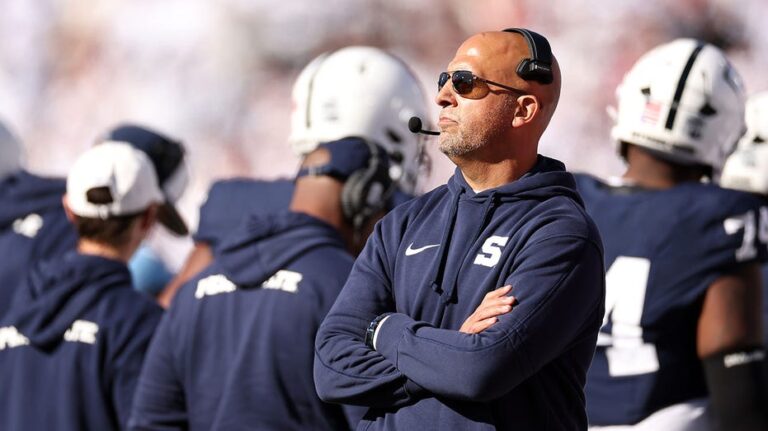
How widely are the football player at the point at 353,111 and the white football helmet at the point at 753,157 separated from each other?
1.25 metres

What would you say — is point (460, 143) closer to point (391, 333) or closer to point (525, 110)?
point (525, 110)

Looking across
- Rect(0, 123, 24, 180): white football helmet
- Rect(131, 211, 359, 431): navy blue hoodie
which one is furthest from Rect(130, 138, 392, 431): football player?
Rect(0, 123, 24, 180): white football helmet

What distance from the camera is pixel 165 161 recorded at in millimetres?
5285

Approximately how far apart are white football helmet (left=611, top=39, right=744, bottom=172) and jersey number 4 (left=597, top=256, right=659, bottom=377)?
17.6 inches

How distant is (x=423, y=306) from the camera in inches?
106

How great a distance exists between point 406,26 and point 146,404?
4.77 metres

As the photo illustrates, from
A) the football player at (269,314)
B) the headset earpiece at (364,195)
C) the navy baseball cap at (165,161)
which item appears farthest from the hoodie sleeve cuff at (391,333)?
the navy baseball cap at (165,161)

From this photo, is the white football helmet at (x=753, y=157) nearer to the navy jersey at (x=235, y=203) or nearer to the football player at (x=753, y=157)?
the football player at (x=753, y=157)

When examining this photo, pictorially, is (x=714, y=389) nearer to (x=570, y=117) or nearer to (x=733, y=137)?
(x=733, y=137)

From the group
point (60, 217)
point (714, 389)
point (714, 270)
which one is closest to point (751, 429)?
point (714, 389)

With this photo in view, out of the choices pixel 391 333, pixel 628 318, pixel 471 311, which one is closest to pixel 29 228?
pixel 628 318

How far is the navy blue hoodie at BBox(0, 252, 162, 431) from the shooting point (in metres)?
4.14

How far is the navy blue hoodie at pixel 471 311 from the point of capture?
8.20 ft

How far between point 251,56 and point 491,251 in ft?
20.8
